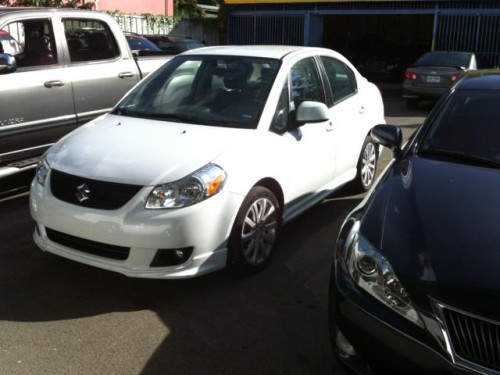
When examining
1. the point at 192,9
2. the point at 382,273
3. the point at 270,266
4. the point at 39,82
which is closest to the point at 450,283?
the point at 382,273

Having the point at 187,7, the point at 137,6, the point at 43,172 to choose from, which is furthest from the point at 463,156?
the point at 187,7

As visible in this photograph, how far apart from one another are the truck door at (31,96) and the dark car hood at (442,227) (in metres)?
3.73

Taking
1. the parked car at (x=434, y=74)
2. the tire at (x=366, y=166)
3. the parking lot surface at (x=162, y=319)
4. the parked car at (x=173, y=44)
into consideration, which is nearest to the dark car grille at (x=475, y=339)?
the parking lot surface at (x=162, y=319)

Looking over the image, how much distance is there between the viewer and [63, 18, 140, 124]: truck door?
6.07m

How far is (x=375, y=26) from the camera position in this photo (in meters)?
27.0

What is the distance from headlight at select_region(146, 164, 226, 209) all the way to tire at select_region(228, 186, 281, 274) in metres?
0.32

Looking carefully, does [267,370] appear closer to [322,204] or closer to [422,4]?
[322,204]

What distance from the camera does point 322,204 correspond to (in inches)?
231

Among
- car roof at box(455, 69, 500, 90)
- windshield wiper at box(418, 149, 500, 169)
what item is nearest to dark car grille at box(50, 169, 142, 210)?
windshield wiper at box(418, 149, 500, 169)

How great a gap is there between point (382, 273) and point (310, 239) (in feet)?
7.77

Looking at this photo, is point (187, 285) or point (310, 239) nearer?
point (187, 285)

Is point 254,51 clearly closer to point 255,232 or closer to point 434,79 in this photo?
point 255,232

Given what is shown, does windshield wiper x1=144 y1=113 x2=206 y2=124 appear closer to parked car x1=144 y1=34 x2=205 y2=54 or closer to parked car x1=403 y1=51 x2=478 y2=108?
parked car x1=144 y1=34 x2=205 y2=54

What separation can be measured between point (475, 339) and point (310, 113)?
253 cm
